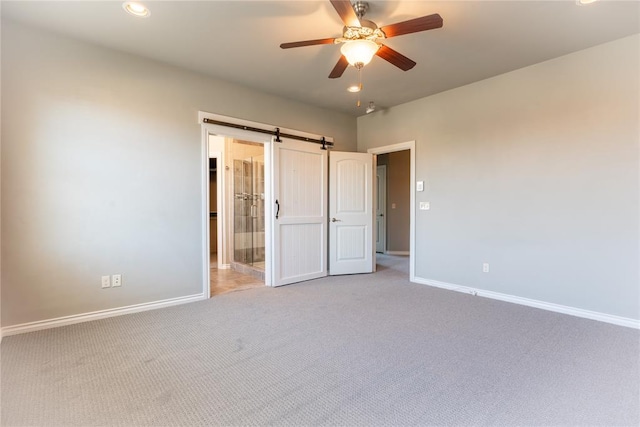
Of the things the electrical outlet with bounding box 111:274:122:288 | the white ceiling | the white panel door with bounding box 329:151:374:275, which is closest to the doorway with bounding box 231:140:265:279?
the white panel door with bounding box 329:151:374:275

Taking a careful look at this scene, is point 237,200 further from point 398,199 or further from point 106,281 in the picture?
point 398,199

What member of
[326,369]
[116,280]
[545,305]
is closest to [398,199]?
[545,305]

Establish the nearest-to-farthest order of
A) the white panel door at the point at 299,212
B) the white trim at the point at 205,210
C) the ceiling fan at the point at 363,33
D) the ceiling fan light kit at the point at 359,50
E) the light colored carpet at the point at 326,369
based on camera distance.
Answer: the light colored carpet at the point at 326,369
the ceiling fan at the point at 363,33
the ceiling fan light kit at the point at 359,50
the white trim at the point at 205,210
the white panel door at the point at 299,212

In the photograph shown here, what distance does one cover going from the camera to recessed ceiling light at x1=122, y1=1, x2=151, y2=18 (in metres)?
2.38

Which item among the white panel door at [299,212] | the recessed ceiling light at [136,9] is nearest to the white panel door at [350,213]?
the white panel door at [299,212]

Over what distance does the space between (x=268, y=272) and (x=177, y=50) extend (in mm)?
2842

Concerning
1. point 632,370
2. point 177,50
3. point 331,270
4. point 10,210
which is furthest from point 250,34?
point 632,370

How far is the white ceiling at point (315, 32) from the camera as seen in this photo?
7.89ft

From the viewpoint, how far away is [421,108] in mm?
4449

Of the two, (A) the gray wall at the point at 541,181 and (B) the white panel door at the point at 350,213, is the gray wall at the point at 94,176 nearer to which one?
(B) the white panel door at the point at 350,213

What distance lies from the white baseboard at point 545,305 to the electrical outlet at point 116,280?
380cm

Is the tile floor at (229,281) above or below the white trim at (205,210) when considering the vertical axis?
below

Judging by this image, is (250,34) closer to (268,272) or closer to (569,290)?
(268,272)

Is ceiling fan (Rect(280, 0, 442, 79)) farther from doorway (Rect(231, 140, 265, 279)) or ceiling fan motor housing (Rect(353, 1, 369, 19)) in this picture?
doorway (Rect(231, 140, 265, 279))
